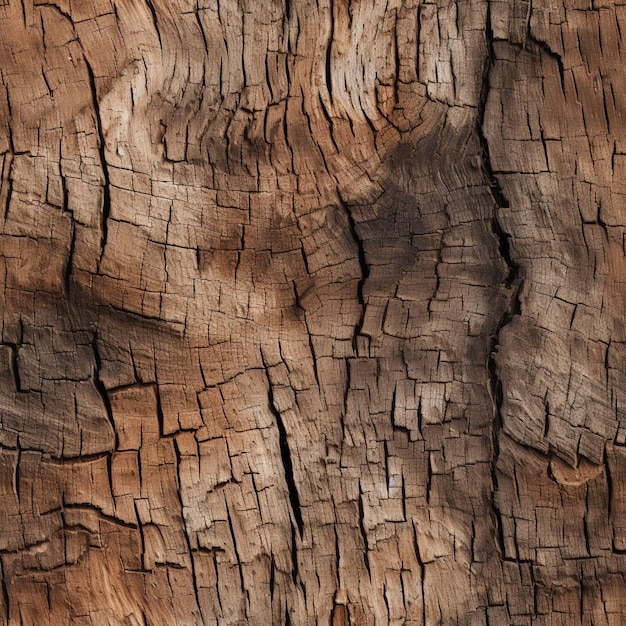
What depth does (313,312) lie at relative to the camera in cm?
201

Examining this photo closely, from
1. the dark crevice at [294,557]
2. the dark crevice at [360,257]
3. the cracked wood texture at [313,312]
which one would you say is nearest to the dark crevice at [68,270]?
the cracked wood texture at [313,312]

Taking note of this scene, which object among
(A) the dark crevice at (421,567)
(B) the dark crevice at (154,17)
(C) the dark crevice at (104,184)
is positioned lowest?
(A) the dark crevice at (421,567)

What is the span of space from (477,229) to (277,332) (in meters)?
0.67

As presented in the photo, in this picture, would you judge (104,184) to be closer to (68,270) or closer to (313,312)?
(68,270)

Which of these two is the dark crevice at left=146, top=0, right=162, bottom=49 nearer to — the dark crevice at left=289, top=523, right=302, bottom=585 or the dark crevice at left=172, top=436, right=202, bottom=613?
the dark crevice at left=172, top=436, right=202, bottom=613

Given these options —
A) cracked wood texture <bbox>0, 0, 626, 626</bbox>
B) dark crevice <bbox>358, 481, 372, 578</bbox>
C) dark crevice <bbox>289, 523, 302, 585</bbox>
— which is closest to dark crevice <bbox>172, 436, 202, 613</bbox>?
cracked wood texture <bbox>0, 0, 626, 626</bbox>

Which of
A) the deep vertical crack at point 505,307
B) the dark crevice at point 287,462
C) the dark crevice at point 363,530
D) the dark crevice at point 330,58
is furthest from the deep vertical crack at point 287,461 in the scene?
the dark crevice at point 330,58

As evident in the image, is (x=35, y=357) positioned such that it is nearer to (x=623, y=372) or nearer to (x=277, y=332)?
(x=277, y=332)

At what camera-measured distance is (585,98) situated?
6.72 ft

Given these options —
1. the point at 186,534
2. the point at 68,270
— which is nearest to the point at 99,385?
the point at 68,270

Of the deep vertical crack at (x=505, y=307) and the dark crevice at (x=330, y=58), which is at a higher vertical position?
the dark crevice at (x=330, y=58)

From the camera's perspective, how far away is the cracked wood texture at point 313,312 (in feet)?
6.47

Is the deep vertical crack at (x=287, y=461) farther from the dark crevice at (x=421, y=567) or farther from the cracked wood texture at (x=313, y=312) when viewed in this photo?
the dark crevice at (x=421, y=567)

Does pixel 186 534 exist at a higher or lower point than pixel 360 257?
lower
